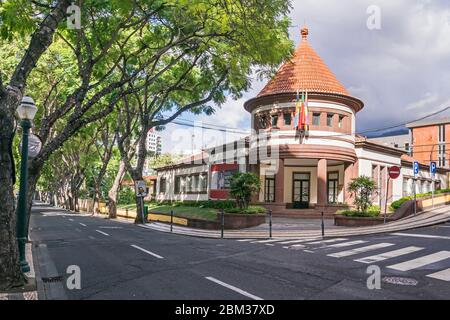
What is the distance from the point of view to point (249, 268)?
10414 mm

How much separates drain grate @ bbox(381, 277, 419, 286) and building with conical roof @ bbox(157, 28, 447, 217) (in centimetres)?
1912

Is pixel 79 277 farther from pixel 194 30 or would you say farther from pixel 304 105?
pixel 304 105

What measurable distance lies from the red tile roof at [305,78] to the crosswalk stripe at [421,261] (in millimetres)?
19032

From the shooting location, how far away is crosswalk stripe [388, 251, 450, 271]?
10375mm

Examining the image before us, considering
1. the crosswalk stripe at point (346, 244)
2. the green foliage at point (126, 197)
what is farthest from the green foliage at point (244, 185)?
the green foliage at point (126, 197)

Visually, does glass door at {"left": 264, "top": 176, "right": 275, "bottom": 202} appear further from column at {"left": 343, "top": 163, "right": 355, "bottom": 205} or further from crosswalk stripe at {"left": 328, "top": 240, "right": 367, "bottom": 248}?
crosswalk stripe at {"left": 328, "top": 240, "right": 367, "bottom": 248}

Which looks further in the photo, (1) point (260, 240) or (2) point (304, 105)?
(2) point (304, 105)

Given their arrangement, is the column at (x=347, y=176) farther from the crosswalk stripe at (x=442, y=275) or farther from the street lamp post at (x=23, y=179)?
the street lamp post at (x=23, y=179)

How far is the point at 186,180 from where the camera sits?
4578cm

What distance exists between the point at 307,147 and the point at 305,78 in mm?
5540

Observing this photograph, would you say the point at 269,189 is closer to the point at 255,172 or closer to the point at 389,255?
the point at 255,172

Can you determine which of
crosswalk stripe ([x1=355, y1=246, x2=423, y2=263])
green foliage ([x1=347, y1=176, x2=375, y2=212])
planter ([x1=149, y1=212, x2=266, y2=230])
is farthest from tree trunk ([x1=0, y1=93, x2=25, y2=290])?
green foliage ([x1=347, y1=176, x2=375, y2=212])
